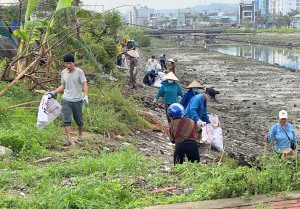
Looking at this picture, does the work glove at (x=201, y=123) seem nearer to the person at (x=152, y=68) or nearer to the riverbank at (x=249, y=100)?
the riverbank at (x=249, y=100)

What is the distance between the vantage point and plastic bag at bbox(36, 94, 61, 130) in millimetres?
9000

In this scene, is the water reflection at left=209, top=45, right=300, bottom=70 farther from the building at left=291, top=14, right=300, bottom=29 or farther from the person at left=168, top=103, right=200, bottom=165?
the building at left=291, top=14, right=300, bottom=29

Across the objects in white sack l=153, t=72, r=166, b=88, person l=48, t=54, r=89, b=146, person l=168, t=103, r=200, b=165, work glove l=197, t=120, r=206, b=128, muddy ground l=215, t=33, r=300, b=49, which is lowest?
muddy ground l=215, t=33, r=300, b=49

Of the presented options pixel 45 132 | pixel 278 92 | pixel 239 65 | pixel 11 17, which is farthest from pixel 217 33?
pixel 45 132

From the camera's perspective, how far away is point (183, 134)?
770 cm

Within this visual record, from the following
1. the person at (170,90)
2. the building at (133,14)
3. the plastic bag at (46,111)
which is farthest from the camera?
the building at (133,14)

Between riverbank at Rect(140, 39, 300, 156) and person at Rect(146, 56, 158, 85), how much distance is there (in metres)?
2.67

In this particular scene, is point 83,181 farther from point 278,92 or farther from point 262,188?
point 278,92

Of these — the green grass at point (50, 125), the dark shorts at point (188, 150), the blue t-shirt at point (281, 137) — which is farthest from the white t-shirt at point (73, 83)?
the blue t-shirt at point (281, 137)

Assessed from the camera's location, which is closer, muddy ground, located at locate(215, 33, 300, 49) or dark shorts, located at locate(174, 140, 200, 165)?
dark shorts, located at locate(174, 140, 200, 165)

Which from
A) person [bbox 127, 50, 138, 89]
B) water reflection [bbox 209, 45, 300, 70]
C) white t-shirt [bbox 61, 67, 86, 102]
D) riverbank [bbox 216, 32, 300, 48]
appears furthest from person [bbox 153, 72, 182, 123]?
riverbank [bbox 216, 32, 300, 48]

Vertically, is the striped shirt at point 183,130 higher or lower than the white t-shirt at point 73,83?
lower

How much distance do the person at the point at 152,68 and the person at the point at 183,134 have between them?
13579mm

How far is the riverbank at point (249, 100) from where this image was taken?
47.7 feet
